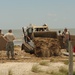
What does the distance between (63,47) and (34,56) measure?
663cm

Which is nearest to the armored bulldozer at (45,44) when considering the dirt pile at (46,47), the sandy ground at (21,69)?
the dirt pile at (46,47)

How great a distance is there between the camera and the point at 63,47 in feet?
92.6

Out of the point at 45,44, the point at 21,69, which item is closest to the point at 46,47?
the point at 45,44

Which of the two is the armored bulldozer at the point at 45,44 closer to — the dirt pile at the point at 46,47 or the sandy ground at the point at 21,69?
the dirt pile at the point at 46,47

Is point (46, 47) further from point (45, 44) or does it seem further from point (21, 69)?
point (21, 69)

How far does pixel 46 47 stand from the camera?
21.9 m

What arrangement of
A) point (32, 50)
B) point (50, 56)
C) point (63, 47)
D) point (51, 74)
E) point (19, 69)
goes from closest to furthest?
point (51, 74) → point (19, 69) → point (50, 56) → point (32, 50) → point (63, 47)

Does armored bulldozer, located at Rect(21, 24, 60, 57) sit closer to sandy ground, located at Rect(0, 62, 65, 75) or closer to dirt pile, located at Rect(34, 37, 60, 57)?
dirt pile, located at Rect(34, 37, 60, 57)

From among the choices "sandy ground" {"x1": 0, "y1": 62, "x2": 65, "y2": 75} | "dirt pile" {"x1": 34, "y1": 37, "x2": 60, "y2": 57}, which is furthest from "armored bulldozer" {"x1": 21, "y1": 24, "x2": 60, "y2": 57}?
"sandy ground" {"x1": 0, "y1": 62, "x2": 65, "y2": 75}

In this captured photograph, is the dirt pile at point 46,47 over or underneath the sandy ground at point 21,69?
over

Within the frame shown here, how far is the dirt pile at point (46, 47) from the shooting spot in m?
21.8

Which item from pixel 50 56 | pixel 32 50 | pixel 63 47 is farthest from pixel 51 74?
pixel 63 47

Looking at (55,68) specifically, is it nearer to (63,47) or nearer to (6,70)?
(6,70)

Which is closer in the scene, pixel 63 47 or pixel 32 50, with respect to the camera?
pixel 32 50
